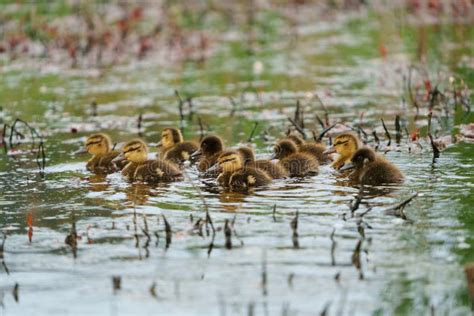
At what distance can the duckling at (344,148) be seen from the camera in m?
8.26

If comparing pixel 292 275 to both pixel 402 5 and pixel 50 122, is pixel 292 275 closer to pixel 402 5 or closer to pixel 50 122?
pixel 50 122

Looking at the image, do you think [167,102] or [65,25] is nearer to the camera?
[167,102]

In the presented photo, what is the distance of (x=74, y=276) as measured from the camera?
17.9 ft

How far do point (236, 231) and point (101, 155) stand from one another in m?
2.87

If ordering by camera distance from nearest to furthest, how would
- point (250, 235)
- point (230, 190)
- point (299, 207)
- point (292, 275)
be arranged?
point (292, 275), point (250, 235), point (299, 207), point (230, 190)

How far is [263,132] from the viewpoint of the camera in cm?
1009

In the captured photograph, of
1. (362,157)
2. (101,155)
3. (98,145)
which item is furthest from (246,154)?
(98,145)

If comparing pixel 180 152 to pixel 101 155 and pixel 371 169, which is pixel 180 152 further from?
pixel 371 169

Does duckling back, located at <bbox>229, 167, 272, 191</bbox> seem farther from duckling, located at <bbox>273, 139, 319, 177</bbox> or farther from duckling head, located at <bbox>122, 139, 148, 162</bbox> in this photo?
duckling head, located at <bbox>122, 139, 148, 162</bbox>

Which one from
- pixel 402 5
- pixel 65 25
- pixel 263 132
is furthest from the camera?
pixel 402 5

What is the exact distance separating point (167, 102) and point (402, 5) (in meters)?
10.0

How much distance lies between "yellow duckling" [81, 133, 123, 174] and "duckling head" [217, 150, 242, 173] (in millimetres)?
1148

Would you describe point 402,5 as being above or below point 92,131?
above

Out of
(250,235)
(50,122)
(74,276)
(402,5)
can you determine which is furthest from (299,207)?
(402,5)
